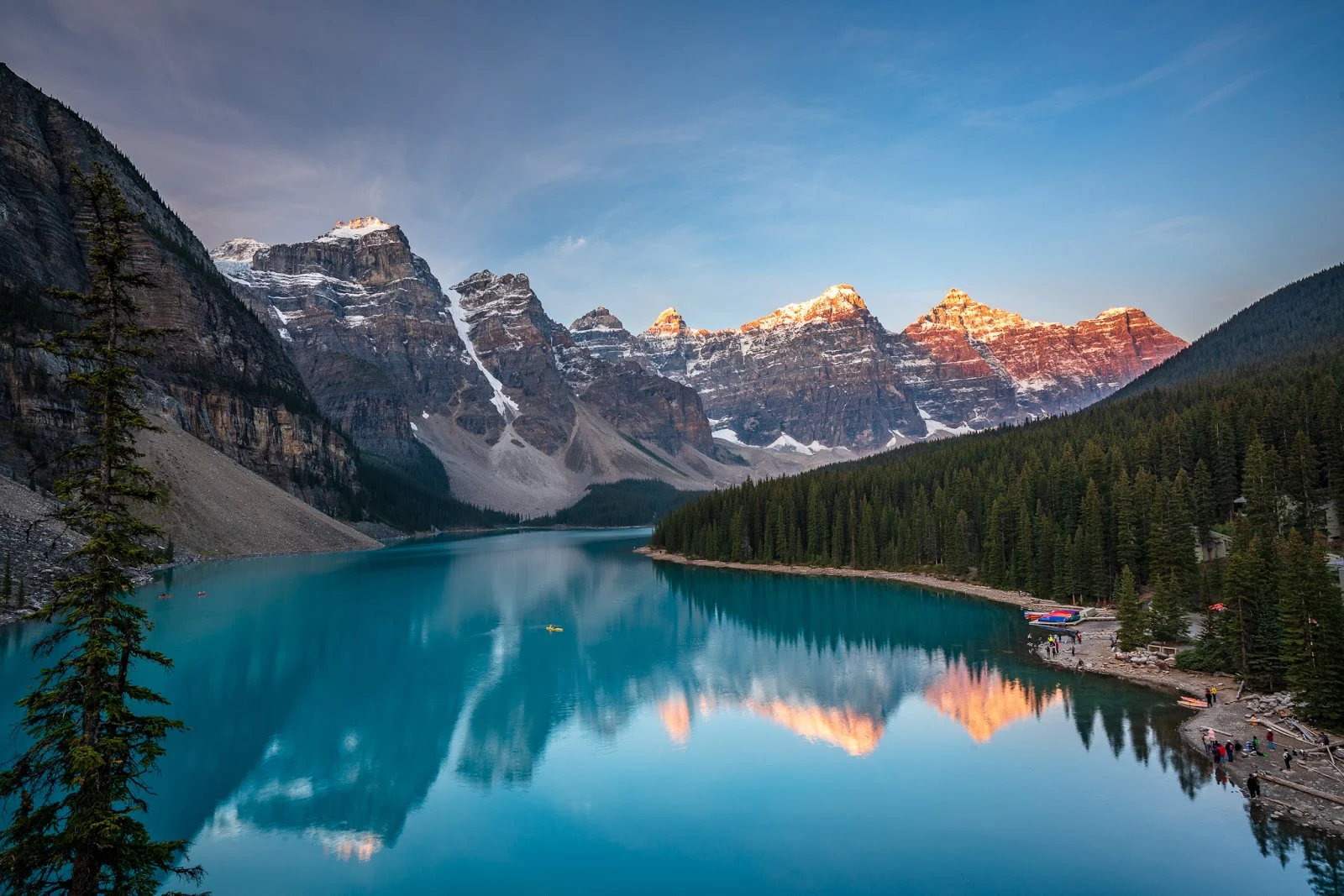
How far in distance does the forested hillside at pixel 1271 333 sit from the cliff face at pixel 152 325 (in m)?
154

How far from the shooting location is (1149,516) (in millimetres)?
60469

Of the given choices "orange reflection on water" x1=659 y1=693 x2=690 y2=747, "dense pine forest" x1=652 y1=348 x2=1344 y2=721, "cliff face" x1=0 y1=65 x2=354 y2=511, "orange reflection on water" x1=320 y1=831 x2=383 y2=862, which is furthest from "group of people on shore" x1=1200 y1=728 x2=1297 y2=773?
"cliff face" x1=0 y1=65 x2=354 y2=511

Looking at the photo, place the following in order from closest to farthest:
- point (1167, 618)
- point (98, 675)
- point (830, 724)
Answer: point (98, 675), point (830, 724), point (1167, 618)

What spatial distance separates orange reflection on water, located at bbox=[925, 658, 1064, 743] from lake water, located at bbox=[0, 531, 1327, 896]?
197 mm

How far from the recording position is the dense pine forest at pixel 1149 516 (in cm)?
3538

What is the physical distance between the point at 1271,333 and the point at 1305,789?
5574 inches

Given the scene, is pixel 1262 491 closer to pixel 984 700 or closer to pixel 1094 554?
pixel 1094 554

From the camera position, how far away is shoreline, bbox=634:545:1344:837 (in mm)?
22500

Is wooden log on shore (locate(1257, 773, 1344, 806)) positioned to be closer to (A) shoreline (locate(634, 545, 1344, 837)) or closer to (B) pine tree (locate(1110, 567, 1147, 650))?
(A) shoreline (locate(634, 545, 1344, 837))

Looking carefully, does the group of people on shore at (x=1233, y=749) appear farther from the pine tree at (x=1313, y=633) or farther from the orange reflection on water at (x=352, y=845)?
the orange reflection on water at (x=352, y=845)

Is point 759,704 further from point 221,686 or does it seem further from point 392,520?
point 392,520

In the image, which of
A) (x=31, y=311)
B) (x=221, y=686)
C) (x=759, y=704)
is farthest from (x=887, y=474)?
(x=31, y=311)

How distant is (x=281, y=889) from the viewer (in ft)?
65.4

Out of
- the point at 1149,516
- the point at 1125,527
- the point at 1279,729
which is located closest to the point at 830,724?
the point at 1279,729
